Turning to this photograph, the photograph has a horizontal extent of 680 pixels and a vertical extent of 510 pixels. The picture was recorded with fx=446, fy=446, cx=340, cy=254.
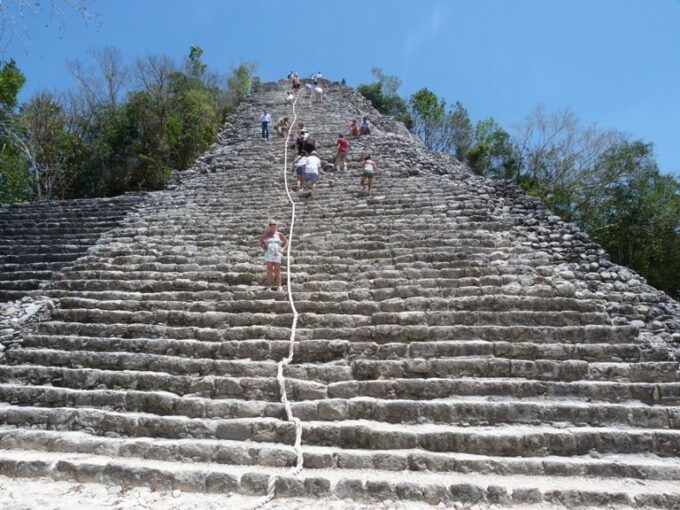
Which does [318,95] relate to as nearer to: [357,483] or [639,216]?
[639,216]

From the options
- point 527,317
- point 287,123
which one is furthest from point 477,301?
point 287,123

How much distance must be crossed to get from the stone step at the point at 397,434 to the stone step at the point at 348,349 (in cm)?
73

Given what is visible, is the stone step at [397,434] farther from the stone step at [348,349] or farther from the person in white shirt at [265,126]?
the person in white shirt at [265,126]

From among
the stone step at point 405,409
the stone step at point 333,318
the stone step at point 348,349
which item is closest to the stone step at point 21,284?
the stone step at point 333,318

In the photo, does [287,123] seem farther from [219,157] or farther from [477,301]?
[477,301]

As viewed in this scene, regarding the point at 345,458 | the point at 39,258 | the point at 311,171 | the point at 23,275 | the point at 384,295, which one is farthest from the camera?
the point at 311,171

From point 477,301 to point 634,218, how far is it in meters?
14.8

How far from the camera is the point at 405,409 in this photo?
3.54 m

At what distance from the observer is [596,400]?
3.59 m

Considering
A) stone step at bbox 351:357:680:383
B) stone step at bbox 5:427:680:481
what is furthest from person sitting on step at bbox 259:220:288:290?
stone step at bbox 5:427:680:481

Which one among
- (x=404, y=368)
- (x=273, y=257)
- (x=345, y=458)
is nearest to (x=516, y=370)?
(x=404, y=368)

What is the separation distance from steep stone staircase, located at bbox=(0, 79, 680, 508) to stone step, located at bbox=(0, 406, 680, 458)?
1 cm

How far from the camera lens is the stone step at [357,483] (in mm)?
2820

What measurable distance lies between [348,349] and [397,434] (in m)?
1.01
